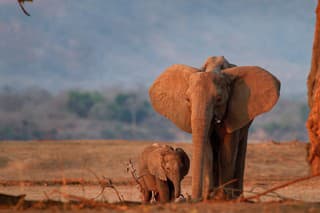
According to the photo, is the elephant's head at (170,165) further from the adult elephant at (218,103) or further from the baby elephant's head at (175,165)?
the adult elephant at (218,103)

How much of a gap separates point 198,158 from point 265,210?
3566 millimetres

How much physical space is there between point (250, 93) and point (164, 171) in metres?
2.33

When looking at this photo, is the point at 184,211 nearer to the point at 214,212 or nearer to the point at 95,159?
the point at 214,212

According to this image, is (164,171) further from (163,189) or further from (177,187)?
(177,187)

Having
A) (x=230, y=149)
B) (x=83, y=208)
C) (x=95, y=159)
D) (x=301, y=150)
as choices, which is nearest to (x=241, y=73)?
(x=230, y=149)

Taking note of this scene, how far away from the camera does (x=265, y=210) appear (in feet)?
20.9

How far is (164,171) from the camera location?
12.8m

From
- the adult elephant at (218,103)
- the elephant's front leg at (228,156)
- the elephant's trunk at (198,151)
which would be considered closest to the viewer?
the elephant's trunk at (198,151)

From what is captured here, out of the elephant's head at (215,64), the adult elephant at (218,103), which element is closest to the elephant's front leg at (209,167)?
the adult elephant at (218,103)

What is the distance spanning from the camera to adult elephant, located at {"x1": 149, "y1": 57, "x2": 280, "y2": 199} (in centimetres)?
1054

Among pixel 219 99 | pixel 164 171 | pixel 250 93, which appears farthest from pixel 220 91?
pixel 164 171

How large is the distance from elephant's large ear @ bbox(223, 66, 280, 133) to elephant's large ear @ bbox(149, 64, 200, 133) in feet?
2.13

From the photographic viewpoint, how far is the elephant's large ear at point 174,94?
448 inches

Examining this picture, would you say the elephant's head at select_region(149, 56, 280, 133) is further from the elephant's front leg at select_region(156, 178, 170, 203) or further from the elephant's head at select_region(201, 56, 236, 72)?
the elephant's front leg at select_region(156, 178, 170, 203)
